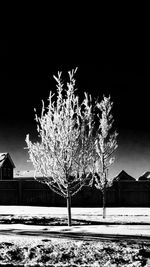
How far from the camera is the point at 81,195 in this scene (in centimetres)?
2353

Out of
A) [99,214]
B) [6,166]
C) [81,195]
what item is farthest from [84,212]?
[6,166]

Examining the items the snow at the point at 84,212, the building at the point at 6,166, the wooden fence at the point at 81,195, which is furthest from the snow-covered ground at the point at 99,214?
the building at the point at 6,166

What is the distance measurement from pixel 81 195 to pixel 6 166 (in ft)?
63.8

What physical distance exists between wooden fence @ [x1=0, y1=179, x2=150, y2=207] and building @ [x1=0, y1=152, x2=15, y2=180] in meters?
14.7

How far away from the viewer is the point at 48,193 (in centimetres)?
2375

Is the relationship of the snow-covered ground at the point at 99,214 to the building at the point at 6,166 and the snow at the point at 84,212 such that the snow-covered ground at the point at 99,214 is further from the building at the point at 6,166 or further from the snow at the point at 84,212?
the building at the point at 6,166

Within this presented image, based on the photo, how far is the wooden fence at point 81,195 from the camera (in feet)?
74.7

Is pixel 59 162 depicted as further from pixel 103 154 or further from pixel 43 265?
pixel 43 265

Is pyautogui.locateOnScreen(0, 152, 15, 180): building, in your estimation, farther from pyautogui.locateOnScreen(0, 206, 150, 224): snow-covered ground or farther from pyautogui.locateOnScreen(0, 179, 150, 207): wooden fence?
pyautogui.locateOnScreen(0, 206, 150, 224): snow-covered ground

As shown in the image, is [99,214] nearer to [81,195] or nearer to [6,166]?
[81,195]

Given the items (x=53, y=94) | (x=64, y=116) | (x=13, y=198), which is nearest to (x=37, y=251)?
(x=64, y=116)

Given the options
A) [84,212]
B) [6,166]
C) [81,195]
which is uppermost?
[6,166]

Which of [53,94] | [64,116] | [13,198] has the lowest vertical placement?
[13,198]

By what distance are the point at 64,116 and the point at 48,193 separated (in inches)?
567
